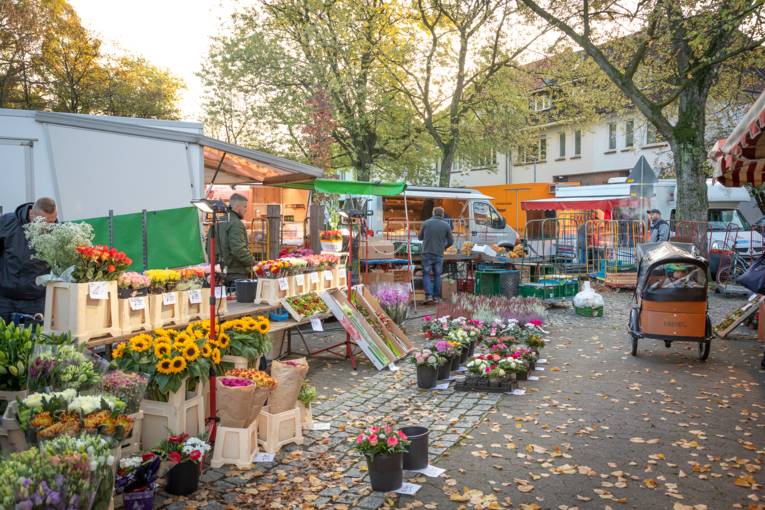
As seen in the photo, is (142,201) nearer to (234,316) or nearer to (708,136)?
(234,316)

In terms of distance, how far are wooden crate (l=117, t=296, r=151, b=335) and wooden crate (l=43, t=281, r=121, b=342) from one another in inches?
8.7

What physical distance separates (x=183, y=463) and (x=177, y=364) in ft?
2.43

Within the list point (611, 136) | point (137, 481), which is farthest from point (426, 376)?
point (611, 136)

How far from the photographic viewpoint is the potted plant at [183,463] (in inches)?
181

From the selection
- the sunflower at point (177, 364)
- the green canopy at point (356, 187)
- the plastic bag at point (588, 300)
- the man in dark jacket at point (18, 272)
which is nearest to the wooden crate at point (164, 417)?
the sunflower at point (177, 364)

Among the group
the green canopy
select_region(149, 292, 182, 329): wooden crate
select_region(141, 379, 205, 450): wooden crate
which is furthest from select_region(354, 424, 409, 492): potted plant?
the green canopy

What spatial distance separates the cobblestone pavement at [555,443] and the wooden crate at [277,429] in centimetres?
11

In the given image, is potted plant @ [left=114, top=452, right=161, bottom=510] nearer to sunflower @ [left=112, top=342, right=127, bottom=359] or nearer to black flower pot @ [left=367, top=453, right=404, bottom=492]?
sunflower @ [left=112, top=342, right=127, bottom=359]

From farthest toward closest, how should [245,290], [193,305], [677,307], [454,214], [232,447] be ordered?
1. [454,214]
2. [677,307]
3. [245,290]
4. [193,305]
5. [232,447]

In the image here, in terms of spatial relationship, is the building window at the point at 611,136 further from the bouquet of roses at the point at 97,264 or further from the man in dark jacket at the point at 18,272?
the bouquet of roses at the point at 97,264

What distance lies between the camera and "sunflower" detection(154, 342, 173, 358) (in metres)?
4.96

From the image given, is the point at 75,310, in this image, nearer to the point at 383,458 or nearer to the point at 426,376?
the point at 383,458

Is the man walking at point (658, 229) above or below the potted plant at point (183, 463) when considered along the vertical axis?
above

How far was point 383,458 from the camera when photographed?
4680 millimetres
